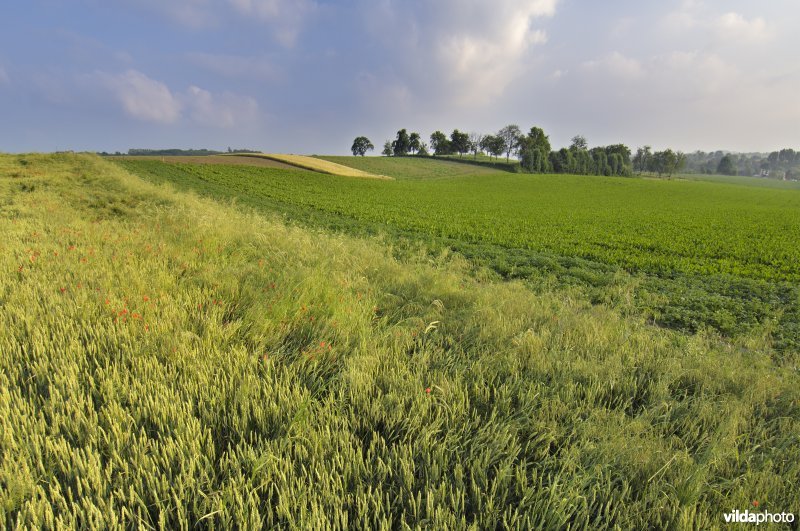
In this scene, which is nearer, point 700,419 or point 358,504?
point 358,504

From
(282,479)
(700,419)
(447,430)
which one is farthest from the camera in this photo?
(700,419)

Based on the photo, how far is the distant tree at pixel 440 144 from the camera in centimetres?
11888

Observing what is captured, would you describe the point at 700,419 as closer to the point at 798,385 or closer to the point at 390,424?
the point at 798,385

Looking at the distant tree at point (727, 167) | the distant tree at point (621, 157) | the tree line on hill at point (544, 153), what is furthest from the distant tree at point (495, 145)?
the distant tree at point (727, 167)

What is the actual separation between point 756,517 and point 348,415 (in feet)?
8.23

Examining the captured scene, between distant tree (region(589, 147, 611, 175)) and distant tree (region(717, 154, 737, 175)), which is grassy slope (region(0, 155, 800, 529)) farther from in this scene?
distant tree (region(717, 154, 737, 175))

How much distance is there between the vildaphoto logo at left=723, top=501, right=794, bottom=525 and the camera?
1913 mm

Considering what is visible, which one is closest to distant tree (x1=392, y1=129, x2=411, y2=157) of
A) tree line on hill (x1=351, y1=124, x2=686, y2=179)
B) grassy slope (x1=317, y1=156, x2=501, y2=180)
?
tree line on hill (x1=351, y1=124, x2=686, y2=179)

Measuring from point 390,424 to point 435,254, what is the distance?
10.4 metres

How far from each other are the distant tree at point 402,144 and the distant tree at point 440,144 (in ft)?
29.6

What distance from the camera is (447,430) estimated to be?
2363 mm

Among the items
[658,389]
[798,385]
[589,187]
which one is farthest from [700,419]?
[589,187]

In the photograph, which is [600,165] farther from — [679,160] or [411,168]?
[411,168]

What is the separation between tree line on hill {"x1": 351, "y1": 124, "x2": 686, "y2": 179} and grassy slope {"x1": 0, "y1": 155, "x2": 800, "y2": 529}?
332ft
